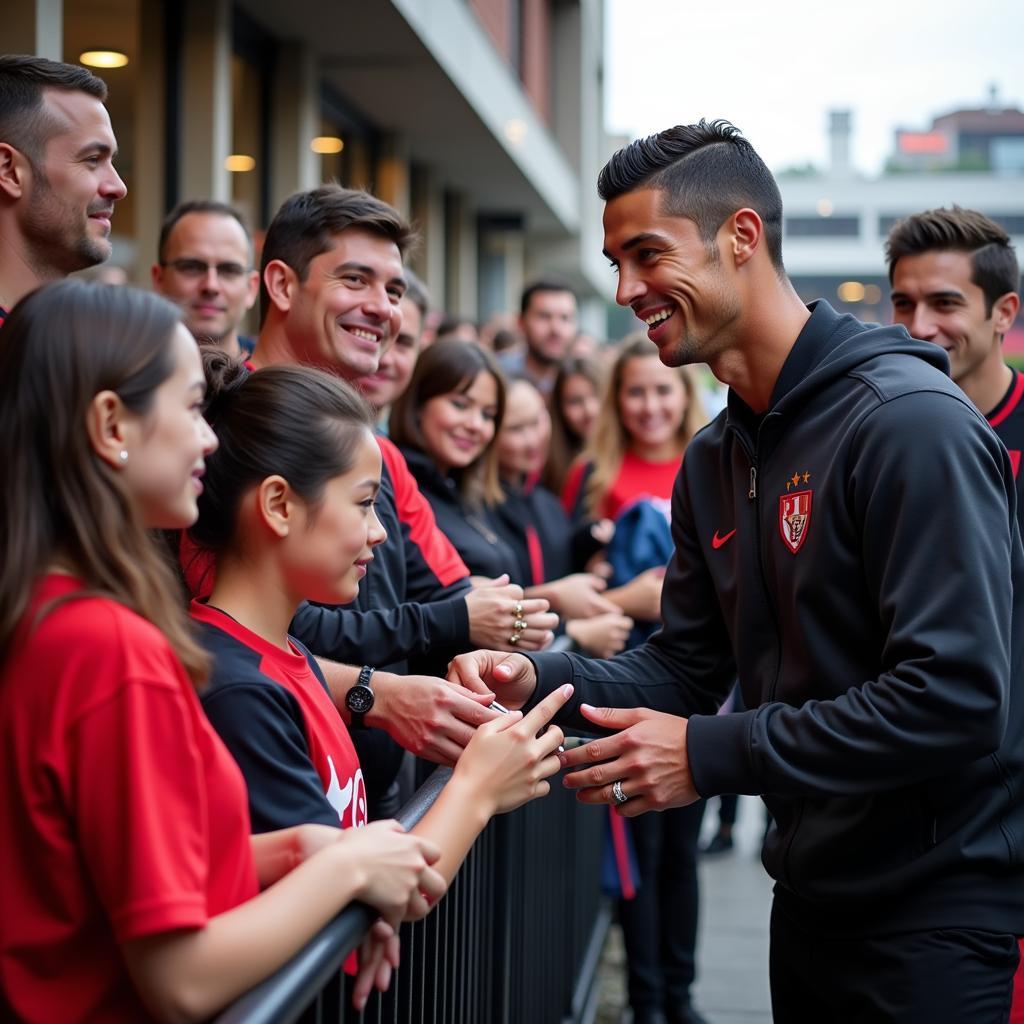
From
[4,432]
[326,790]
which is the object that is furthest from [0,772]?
[326,790]

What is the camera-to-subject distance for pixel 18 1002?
1.57 m

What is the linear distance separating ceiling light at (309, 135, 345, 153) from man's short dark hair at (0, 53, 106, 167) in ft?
26.5

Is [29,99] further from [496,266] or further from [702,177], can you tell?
[496,266]

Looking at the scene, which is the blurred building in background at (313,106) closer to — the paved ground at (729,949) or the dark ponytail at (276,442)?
the dark ponytail at (276,442)

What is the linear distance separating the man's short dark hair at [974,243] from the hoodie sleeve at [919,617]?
178 centimetres

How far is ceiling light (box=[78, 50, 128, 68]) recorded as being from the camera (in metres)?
7.34

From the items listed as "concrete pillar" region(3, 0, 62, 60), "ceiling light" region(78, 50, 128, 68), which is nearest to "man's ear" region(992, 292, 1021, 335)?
"concrete pillar" region(3, 0, 62, 60)

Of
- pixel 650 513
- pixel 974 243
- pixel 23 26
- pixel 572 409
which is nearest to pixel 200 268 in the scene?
pixel 23 26

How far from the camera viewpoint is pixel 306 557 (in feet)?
7.50

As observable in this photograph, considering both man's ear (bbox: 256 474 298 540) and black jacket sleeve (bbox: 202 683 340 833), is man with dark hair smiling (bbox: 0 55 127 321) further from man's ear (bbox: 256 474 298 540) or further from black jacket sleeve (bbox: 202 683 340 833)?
black jacket sleeve (bbox: 202 683 340 833)

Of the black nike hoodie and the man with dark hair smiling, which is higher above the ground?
the man with dark hair smiling

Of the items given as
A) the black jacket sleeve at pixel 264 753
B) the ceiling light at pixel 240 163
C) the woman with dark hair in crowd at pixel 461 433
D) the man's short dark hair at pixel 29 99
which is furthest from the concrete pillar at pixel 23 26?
the black jacket sleeve at pixel 264 753

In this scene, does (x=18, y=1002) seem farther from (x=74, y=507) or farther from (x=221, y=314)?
(x=221, y=314)

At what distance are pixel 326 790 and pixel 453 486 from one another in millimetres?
2668
